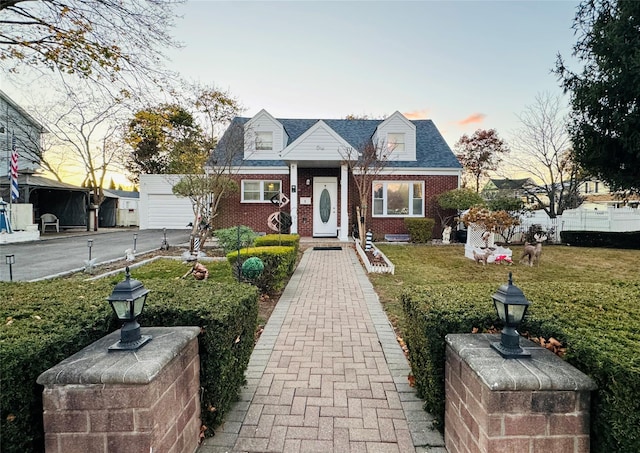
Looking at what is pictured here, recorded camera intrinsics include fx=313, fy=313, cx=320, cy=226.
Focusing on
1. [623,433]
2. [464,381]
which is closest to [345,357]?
[464,381]

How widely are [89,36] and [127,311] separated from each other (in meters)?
5.46

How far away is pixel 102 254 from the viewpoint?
11.2 meters

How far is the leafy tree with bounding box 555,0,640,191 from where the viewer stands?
8.41 meters

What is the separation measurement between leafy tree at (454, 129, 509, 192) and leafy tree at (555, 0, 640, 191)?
20452 millimetres

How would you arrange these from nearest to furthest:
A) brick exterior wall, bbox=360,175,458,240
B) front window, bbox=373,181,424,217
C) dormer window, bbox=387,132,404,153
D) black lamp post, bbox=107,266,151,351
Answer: black lamp post, bbox=107,266,151,351
brick exterior wall, bbox=360,175,458,240
front window, bbox=373,181,424,217
dormer window, bbox=387,132,404,153

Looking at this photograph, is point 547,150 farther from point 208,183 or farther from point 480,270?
point 208,183

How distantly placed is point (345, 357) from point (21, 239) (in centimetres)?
1771

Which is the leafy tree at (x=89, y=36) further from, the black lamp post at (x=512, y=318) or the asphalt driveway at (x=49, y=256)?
the black lamp post at (x=512, y=318)

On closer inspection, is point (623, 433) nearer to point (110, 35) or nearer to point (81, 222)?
point (110, 35)

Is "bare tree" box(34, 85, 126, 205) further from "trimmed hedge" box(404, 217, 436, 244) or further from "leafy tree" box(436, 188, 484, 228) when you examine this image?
"leafy tree" box(436, 188, 484, 228)

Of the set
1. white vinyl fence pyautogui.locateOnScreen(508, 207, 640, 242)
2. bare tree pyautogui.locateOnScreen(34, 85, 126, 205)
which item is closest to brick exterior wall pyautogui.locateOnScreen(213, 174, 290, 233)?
bare tree pyautogui.locateOnScreen(34, 85, 126, 205)

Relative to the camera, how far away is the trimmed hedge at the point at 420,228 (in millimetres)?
14430

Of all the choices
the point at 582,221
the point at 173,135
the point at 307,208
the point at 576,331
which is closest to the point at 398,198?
the point at 307,208

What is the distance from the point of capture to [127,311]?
192 centimetres
